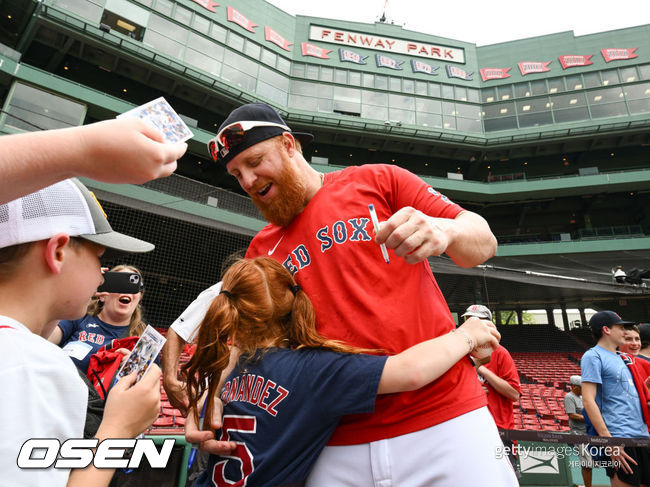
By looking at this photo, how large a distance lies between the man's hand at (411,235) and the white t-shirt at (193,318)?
133 centimetres

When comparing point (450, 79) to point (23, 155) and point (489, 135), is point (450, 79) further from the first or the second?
point (23, 155)

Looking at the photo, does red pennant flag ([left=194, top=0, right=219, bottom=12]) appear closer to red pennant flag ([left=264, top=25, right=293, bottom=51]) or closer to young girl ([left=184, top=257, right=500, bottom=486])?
red pennant flag ([left=264, top=25, right=293, bottom=51])

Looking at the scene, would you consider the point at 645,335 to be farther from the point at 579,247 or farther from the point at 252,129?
the point at 579,247

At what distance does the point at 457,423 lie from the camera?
1213 millimetres

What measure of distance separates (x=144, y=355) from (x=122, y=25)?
21.3m

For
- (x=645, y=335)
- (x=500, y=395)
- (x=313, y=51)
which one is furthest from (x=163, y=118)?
(x=313, y=51)

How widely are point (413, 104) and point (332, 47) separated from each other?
6871 mm

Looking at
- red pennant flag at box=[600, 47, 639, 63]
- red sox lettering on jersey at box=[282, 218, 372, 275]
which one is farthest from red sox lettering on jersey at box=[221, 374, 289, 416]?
red pennant flag at box=[600, 47, 639, 63]

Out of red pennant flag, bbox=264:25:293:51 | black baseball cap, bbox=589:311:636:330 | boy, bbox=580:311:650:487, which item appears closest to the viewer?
boy, bbox=580:311:650:487

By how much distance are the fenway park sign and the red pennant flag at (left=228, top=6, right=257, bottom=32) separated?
453cm

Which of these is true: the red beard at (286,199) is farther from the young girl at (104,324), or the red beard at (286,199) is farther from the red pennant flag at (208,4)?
the red pennant flag at (208,4)

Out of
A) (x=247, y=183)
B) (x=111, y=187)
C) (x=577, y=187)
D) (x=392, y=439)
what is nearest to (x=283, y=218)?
(x=247, y=183)

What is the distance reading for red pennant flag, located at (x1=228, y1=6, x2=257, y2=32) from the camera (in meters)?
20.9

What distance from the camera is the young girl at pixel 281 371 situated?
1199mm
